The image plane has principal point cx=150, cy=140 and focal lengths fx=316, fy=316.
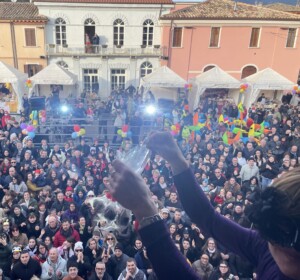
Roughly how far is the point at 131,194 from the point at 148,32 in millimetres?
22340

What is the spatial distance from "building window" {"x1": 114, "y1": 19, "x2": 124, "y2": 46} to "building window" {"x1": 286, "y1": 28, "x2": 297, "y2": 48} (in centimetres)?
1135

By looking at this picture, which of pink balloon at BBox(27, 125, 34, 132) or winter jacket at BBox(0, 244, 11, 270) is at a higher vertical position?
pink balloon at BBox(27, 125, 34, 132)

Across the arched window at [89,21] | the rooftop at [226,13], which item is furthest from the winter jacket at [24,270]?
the arched window at [89,21]

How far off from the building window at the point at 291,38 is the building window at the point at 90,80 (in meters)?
13.4

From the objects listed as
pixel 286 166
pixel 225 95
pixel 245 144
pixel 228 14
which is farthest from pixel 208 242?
pixel 228 14

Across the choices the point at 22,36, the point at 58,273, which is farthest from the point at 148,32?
the point at 58,273

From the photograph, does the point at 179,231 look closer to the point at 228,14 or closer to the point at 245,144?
the point at 245,144

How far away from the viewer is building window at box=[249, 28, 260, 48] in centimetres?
2121

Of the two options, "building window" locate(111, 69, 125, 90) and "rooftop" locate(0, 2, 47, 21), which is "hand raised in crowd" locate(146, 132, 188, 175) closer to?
"building window" locate(111, 69, 125, 90)

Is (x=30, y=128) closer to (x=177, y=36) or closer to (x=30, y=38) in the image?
(x=30, y=38)

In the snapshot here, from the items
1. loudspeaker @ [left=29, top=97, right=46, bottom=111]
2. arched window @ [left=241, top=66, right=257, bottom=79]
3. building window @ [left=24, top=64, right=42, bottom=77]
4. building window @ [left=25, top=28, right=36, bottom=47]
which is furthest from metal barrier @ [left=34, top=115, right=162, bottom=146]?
arched window @ [left=241, top=66, right=257, bottom=79]

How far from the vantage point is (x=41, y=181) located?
26.3 feet

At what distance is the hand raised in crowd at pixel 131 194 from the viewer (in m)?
1.16

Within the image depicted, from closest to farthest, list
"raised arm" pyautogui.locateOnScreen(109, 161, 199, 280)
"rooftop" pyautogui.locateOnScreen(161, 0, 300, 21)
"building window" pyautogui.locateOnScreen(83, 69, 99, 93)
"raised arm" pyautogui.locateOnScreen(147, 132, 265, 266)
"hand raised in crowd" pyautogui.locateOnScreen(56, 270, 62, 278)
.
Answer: "raised arm" pyautogui.locateOnScreen(109, 161, 199, 280)
"raised arm" pyautogui.locateOnScreen(147, 132, 265, 266)
"hand raised in crowd" pyautogui.locateOnScreen(56, 270, 62, 278)
"rooftop" pyautogui.locateOnScreen(161, 0, 300, 21)
"building window" pyautogui.locateOnScreen(83, 69, 99, 93)
